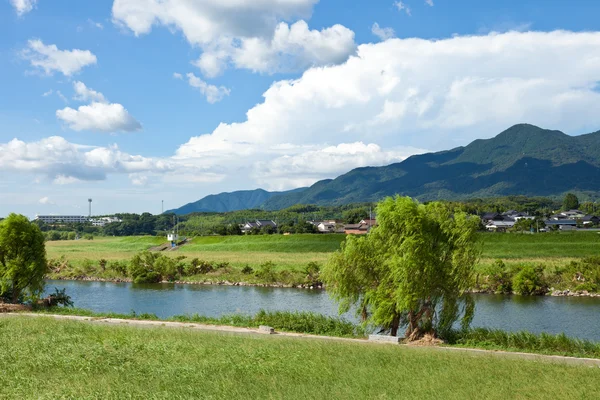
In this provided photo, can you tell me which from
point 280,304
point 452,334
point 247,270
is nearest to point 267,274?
point 247,270

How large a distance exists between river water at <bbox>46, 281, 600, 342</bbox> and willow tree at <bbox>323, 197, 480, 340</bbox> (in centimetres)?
1042

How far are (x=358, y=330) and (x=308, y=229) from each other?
4380 inches

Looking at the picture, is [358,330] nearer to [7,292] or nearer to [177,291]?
[7,292]

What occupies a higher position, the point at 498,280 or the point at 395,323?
the point at 395,323

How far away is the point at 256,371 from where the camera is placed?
17250 millimetres

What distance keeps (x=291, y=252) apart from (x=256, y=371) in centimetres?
8530

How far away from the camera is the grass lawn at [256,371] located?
14.6m

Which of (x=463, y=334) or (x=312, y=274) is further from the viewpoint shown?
(x=312, y=274)

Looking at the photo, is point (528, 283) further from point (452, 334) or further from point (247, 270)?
point (247, 270)

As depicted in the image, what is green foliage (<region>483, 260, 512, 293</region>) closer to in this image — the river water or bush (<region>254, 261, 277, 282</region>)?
the river water

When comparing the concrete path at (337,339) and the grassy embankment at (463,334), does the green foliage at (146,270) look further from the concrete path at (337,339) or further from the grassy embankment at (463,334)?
the concrete path at (337,339)

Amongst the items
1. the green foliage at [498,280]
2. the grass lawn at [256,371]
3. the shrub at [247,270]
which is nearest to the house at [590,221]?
the green foliage at [498,280]

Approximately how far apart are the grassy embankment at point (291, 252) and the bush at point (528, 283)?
2.43 m

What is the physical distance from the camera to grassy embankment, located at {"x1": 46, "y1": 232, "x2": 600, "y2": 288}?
72500 mm
